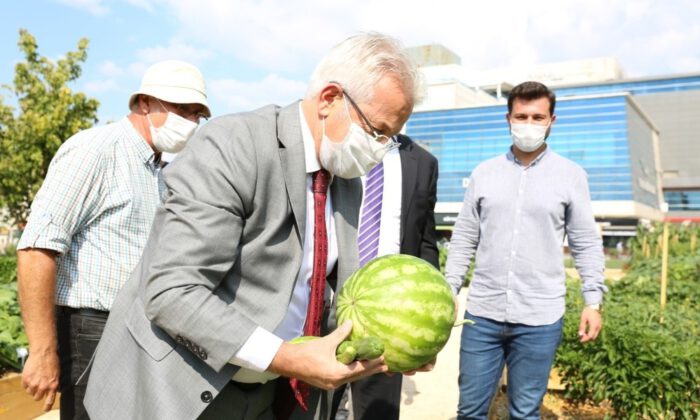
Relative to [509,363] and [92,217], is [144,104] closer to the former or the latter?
[92,217]

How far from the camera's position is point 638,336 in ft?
17.6

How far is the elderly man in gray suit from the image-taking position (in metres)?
1.66

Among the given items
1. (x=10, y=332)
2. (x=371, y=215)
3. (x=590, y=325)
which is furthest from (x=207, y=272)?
(x=10, y=332)

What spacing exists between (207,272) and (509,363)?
2734mm

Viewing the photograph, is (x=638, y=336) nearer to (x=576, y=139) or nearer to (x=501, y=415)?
(x=501, y=415)

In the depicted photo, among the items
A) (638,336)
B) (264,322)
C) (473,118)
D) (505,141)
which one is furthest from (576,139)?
(264,322)

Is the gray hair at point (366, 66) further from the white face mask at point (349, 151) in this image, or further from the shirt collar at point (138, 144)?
the shirt collar at point (138, 144)

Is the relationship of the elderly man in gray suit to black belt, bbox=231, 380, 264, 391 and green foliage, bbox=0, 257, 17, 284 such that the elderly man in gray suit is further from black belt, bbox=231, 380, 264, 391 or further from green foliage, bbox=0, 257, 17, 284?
green foliage, bbox=0, 257, 17, 284

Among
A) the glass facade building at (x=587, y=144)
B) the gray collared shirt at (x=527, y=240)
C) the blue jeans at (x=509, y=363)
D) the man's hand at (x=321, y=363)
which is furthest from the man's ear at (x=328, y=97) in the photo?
the glass facade building at (x=587, y=144)

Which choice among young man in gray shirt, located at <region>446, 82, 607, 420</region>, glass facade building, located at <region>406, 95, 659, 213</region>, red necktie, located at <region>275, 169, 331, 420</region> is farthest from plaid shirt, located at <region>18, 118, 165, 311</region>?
glass facade building, located at <region>406, 95, 659, 213</region>

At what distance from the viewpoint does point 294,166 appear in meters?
1.93

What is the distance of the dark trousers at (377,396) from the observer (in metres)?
3.41

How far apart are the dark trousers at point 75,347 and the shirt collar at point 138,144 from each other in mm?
850

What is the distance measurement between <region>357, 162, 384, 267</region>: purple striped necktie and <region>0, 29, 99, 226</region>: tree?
567 inches
